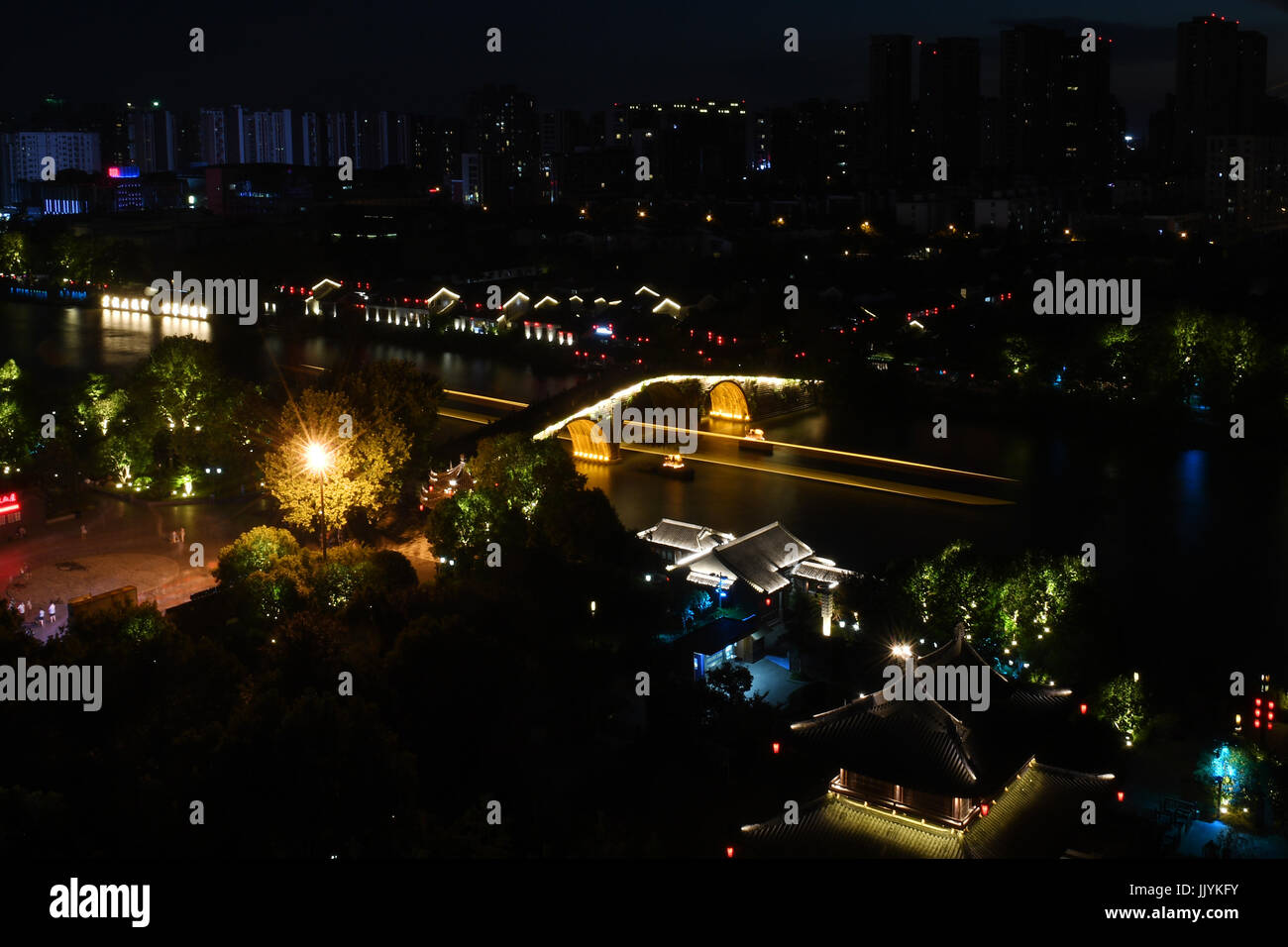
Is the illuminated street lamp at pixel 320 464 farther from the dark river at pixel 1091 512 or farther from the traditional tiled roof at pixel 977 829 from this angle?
the traditional tiled roof at pixel 977 829

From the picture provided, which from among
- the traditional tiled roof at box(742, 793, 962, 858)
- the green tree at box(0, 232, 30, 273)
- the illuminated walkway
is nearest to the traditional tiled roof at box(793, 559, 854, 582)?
the illuminated walkway

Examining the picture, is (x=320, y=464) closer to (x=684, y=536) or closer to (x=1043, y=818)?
(x=684, y=536)

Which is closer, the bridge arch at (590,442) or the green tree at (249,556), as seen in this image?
the green tree at (249,556)

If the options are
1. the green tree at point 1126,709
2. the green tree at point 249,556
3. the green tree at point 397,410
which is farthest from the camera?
the green tree at point 397,410

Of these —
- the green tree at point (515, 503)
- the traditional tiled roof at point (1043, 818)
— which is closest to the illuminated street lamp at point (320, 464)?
the green tree at point (515, 503)

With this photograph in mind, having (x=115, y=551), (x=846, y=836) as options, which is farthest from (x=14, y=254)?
(x=846, y=836)

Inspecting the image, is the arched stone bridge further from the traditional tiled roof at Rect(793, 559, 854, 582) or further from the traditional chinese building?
the traditional chinese building

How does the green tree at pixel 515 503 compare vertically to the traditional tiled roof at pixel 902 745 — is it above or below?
above
